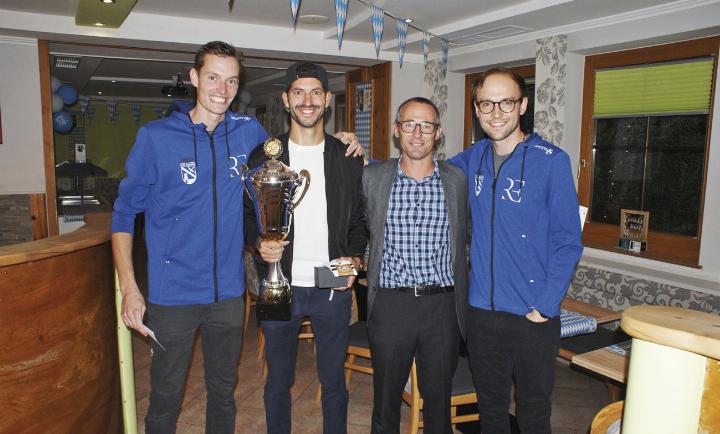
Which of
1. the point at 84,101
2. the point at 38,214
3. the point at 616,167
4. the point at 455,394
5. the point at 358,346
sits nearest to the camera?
the point at 455,394

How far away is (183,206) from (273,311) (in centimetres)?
52

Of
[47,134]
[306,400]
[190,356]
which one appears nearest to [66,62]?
[47,134]

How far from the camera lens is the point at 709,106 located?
150 inches

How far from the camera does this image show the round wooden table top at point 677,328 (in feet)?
2.41

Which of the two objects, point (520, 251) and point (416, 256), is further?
point (416, 256)

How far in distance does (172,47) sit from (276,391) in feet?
13.8

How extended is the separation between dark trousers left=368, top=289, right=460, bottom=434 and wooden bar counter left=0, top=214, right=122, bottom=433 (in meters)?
1.20

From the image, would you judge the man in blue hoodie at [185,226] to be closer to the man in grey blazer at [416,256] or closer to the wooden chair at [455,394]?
the man in grey blazer at [416,256]

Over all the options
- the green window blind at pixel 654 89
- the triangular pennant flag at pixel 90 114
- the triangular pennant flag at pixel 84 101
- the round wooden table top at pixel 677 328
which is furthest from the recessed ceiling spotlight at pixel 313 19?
the triangular pennant flag at pixel 90 114

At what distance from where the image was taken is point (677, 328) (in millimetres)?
760

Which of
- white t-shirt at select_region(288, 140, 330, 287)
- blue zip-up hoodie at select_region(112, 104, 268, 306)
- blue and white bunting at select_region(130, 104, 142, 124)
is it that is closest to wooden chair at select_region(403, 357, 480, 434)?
white t-shirt at select_region(288, 140, 330, 287)

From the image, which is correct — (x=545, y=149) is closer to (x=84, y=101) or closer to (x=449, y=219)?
(x=449, y=219)

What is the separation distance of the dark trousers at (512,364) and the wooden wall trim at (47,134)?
4804 mm

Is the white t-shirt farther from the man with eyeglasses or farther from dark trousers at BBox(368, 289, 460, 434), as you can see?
the man with eyeglasses
